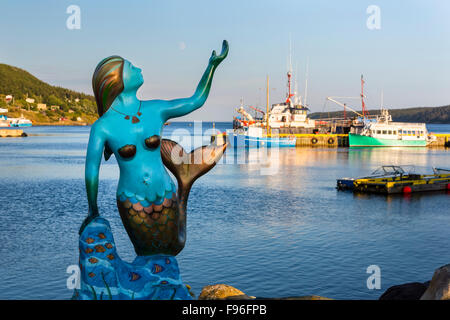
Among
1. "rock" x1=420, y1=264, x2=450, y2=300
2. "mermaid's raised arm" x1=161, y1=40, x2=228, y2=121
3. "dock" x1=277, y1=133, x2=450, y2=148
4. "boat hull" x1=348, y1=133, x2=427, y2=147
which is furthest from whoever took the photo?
"dock" x1=277, y1=133, x2=450, y2=148

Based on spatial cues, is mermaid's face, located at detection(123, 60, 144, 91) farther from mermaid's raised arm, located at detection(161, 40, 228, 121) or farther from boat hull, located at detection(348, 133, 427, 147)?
boat hull, located at detection(348, 133, 427, 147)

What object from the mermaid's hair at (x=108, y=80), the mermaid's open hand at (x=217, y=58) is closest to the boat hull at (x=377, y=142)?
the mermaid's open hand at (x=217, y=58)

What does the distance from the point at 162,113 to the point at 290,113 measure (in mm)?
A: 85711

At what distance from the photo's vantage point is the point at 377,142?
273 feet

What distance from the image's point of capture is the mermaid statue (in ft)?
21.3

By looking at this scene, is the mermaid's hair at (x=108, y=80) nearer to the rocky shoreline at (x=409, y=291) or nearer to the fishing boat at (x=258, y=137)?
the rocky shoreline at (x=409, y=291)

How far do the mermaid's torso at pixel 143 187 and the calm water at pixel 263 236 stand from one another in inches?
326

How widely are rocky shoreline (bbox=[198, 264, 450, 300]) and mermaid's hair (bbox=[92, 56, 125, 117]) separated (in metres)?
4.11

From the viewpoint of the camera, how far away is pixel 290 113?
91.2m

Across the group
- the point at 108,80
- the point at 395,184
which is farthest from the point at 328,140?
the point at 108,80

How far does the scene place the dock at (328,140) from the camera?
89438 millimetres

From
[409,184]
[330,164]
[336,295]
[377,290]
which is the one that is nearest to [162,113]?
[336,295]

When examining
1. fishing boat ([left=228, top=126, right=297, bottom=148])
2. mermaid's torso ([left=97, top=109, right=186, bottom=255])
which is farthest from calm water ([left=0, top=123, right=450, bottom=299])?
fishing boat ([left=228, top=126, right=297, bottom=148])

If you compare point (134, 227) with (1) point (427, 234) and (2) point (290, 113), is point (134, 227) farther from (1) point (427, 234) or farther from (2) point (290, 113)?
(2) point (290, 113)
